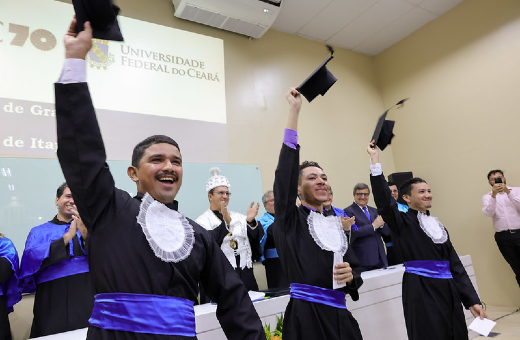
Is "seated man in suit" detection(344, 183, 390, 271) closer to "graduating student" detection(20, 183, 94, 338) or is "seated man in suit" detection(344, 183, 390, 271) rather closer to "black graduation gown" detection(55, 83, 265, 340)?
"graduating student" detection(20, 183, 94, 338)

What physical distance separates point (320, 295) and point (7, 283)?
1978mm

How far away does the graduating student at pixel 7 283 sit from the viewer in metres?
2.09

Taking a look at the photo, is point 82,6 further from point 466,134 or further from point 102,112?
point 466,134

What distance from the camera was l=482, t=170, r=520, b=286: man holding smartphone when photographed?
4.39m

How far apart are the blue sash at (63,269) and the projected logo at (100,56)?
2.16m

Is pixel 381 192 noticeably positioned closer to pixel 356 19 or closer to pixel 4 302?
pixel 4 302

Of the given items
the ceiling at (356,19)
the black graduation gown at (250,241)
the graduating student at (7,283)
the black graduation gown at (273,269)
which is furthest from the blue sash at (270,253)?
the ceiling at (356,19)

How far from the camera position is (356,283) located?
175 cm

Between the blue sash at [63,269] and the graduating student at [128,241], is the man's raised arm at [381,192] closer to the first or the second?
the graduating student at [128,241]

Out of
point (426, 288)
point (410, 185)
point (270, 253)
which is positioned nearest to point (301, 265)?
point (426, 288)

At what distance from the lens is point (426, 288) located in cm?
231

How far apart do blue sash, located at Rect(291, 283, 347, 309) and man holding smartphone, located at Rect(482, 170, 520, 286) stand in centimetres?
361

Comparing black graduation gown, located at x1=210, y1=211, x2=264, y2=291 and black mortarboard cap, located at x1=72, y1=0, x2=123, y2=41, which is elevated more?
black mortarboard cap, located at x1=72, y1=0, x2=123, y2=41

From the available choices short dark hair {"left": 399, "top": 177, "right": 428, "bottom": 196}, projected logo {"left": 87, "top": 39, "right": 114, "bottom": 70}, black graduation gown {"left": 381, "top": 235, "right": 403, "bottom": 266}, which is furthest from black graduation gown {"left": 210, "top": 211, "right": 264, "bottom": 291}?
projected logo {"left": 87, "top": 39, "right": 114, "bottom": 70}
